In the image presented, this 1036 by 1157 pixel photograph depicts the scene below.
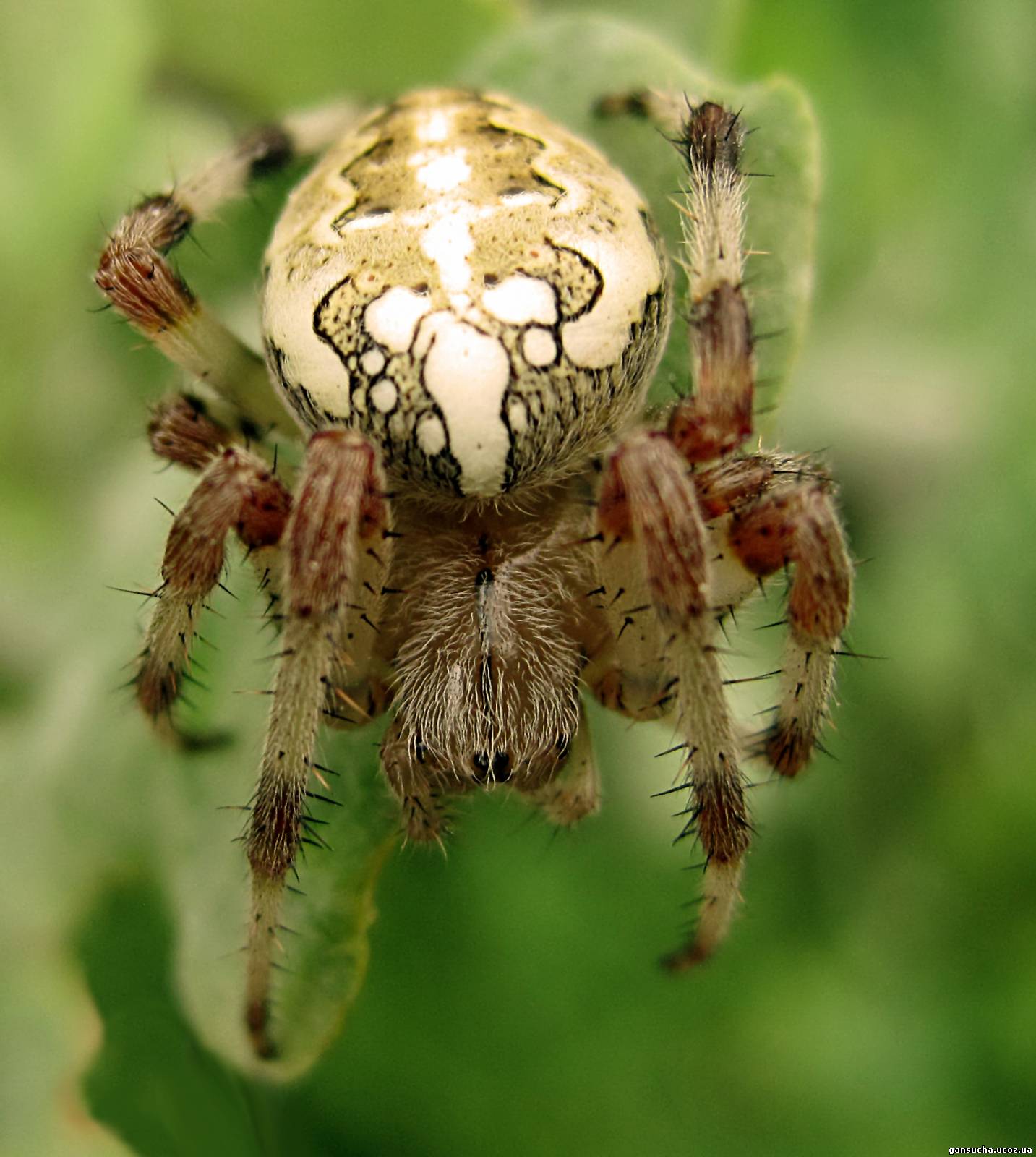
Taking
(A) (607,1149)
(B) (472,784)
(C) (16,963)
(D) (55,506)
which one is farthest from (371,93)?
(A) (607,1149)

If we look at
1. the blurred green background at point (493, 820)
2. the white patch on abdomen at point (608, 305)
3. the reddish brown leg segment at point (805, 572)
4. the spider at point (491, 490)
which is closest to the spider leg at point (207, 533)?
the spider at point (491, 490)

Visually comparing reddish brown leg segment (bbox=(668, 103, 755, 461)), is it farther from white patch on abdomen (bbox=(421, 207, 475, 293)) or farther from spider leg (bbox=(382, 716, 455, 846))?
spider leg (bbox=(382, 716, 455, 846))

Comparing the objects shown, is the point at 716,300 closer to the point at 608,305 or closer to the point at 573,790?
the point at 608,305

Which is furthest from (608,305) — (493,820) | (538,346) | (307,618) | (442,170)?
(493,820)

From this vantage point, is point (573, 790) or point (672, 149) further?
point (672, 149)

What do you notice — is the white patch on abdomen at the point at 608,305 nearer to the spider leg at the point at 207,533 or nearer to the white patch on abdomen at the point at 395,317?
the white patch on abdomen at the point at 395,317

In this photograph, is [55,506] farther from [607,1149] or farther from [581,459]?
[607,1149]

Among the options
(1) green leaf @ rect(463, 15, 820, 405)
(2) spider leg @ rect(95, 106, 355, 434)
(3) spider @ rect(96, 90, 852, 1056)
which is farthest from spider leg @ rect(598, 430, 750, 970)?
(2) spider leg @ rect(95, 106, 355, 434)
